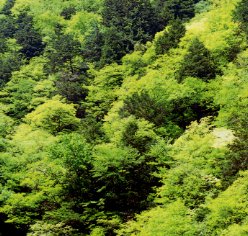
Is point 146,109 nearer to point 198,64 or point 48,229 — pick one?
point 198,64

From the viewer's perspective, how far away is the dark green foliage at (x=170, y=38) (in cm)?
5428

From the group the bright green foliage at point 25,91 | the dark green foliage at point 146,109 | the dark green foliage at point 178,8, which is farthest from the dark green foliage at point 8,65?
the dark green foliage at point 146,109

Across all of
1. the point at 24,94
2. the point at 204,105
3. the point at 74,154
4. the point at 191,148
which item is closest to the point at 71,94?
the point at 24,94

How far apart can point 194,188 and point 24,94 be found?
123 ft

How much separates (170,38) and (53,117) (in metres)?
21.0

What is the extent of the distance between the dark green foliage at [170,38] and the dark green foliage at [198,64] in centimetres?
700

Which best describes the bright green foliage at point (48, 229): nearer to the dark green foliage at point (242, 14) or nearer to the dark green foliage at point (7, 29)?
the dark green foliage at point (242, 14)

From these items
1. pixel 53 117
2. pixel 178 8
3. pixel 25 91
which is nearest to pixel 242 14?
pixel 178 8

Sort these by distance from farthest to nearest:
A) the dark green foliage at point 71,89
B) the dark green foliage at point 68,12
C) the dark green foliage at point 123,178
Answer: the dark green foliage at point 68,12 < the dark green foliage at point 71,89 < the dark green foliage at point 123,178

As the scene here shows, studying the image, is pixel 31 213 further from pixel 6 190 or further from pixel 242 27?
pixel 242 27

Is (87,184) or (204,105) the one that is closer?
(87,184)

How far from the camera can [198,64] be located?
149 ft

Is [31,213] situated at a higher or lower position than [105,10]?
lower

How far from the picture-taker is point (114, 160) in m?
32.4
